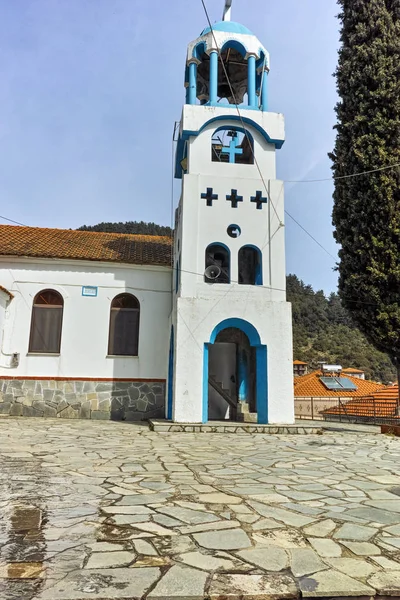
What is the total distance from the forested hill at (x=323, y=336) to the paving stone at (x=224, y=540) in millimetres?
47212

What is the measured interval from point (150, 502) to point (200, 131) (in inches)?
434

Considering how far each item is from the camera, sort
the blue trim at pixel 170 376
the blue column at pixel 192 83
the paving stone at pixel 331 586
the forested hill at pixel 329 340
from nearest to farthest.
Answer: the paving stone at pixel 331 586 → the blue trim at pixel 170 376 → the blue column at pixel 192 83 → the forested hill at pixel 329 340

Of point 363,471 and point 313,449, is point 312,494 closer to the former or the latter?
point 363,471

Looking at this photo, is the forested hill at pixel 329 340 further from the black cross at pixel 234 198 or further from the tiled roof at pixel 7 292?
the tiled roof at pixel 7 292

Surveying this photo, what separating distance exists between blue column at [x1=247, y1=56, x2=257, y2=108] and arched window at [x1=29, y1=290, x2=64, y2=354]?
27.5ft

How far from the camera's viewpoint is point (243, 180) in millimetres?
12523

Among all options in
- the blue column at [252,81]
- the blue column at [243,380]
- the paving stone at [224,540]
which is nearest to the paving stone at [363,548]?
the paving stone at [224,540]

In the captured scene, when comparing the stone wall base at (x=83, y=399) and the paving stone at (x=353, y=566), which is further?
the stone wall base at (x=83, y=399)

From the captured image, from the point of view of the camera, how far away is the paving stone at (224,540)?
9.75 feet

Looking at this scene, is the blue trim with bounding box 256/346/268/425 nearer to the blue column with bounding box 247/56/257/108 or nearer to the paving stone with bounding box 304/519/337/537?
the blue column with bounding box 247/56/257/108

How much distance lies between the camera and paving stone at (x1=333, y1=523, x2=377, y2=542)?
321cm

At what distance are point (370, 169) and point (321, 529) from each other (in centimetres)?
1076

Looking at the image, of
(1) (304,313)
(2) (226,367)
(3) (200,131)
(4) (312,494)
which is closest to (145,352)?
(2) (226,367)

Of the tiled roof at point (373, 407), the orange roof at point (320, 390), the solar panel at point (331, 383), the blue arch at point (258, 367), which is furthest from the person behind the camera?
the solar panel at point (331, 383)
